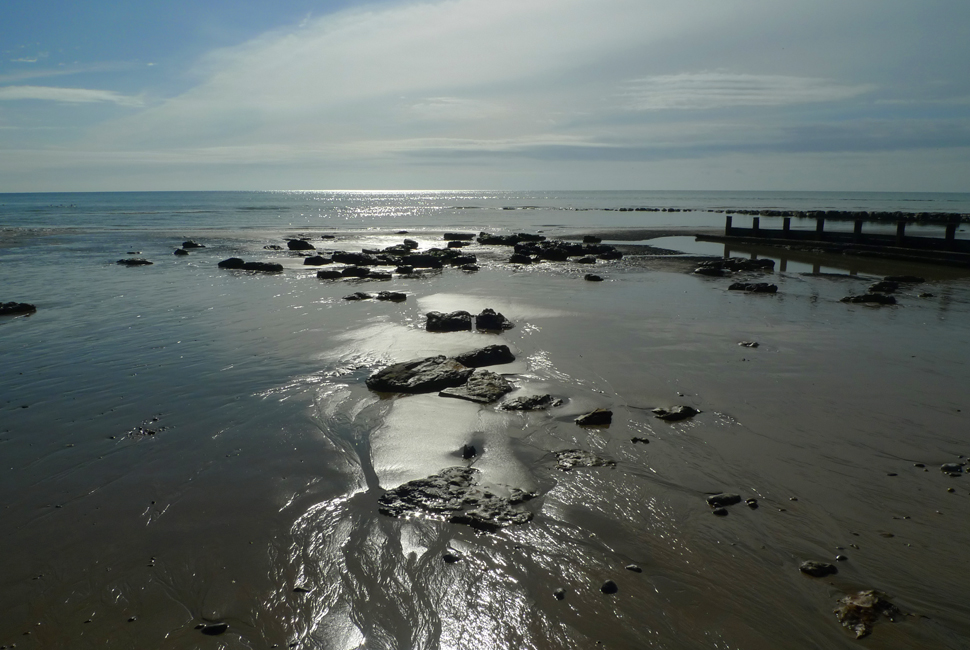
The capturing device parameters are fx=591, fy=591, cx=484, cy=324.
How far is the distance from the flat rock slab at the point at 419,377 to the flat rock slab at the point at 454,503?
2.61 metres

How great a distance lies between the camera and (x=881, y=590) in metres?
4.03

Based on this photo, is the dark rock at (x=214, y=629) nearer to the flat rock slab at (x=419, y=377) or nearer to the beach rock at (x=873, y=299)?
the flat rock slab at (x=419, y=377)

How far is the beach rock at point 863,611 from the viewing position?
369 centimetres

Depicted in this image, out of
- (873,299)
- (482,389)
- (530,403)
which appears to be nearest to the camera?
(530,403)

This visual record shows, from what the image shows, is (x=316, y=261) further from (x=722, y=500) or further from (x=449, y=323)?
(x=722, y=500)

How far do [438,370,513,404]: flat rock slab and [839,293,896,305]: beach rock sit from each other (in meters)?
11.4

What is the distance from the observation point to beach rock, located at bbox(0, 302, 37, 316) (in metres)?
13.5

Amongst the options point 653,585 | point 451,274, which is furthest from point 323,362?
point 451,274

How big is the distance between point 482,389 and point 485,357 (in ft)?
4.99

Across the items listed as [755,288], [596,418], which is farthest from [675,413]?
[755,288]

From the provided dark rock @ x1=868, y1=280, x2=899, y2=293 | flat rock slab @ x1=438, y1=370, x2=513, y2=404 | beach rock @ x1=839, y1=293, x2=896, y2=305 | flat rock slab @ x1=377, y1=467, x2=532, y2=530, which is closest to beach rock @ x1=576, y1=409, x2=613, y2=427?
flat rock slab @ x1=438, y1=370, x2=513, y2=404

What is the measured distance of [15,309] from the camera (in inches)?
537

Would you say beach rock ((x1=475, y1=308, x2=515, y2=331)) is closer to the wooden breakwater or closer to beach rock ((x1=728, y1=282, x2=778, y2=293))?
beach rock ((x1=728, y1=282, x2=778, y2=293))

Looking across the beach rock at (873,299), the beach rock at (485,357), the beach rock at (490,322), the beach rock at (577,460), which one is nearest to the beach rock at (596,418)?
the beach rock at (577,460)
